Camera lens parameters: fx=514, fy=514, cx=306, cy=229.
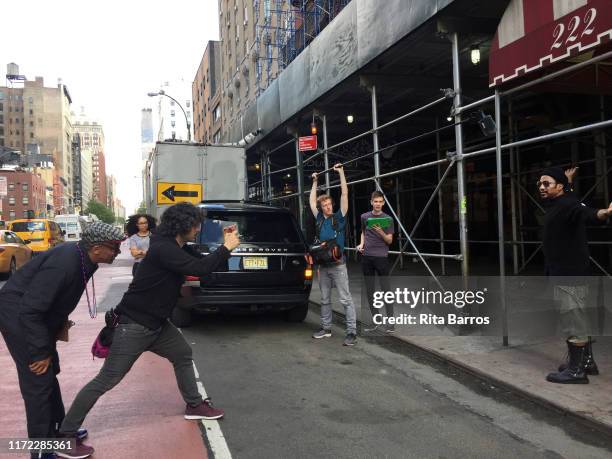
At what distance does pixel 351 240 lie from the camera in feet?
63.2

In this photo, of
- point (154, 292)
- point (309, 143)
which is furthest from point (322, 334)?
point (309, 143)

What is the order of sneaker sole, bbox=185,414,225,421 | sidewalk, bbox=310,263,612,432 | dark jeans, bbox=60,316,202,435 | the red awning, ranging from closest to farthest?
dark jeans, bbox=60,316,202,435, sneaker sole, bbox=185,414,225,421, sidewalk, bbox=310,263,612,432, the red awning

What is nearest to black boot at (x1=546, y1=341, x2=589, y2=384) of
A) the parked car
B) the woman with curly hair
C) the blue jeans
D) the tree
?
the blue jeans

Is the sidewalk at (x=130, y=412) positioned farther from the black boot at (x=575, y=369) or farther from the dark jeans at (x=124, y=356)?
the black boot at (x=575, y=369)

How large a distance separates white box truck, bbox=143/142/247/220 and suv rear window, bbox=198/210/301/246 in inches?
253

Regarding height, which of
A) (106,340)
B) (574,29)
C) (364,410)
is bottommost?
(364,410)

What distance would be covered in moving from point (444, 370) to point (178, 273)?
3.35 m

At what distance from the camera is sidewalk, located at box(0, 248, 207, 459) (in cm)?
366

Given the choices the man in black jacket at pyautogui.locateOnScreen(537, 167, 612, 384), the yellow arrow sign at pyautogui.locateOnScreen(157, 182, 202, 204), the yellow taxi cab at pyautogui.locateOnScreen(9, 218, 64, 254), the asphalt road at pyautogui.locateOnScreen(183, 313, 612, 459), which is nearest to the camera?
the asphalt road at pyautogui.locateOnScreen(183, 313, 612, 459)

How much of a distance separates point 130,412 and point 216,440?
1.04m

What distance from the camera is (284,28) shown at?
66.8 ft

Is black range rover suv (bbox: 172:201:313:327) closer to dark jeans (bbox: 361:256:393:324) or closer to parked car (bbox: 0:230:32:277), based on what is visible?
dark jeans (bbox: 361:256:393:324)

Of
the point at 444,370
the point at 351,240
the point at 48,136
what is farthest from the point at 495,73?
the point at 48,136

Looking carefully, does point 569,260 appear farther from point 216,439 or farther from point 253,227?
point 253,227
